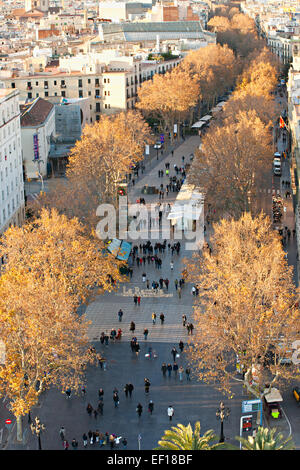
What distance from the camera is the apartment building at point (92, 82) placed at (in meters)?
103

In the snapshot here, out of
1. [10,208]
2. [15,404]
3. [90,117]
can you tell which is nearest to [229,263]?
[15,404]

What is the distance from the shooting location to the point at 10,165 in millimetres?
65875

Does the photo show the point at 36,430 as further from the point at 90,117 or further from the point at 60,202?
the point at 90,117

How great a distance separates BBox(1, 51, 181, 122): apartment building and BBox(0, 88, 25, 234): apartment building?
31.6 meters

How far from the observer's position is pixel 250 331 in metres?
38.3

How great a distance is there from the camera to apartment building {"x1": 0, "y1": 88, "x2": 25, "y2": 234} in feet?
208

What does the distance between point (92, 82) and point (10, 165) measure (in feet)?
141

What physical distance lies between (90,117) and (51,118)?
50.1ft

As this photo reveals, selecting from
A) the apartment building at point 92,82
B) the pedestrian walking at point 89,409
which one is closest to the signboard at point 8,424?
the pedestrian walking at point 89,409

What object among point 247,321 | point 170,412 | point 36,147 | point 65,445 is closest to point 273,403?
point 247,321

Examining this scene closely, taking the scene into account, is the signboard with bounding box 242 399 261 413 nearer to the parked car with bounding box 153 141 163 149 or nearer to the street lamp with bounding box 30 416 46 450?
the street lamp with bounding box 30 416 46 450

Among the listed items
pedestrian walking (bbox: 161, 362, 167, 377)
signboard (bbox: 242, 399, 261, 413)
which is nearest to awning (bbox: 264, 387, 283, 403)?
signboard (bbox: 242, 399, 261, 413)

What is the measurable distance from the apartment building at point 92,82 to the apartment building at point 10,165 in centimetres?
3156

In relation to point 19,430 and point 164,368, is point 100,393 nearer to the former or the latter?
point 164,368
